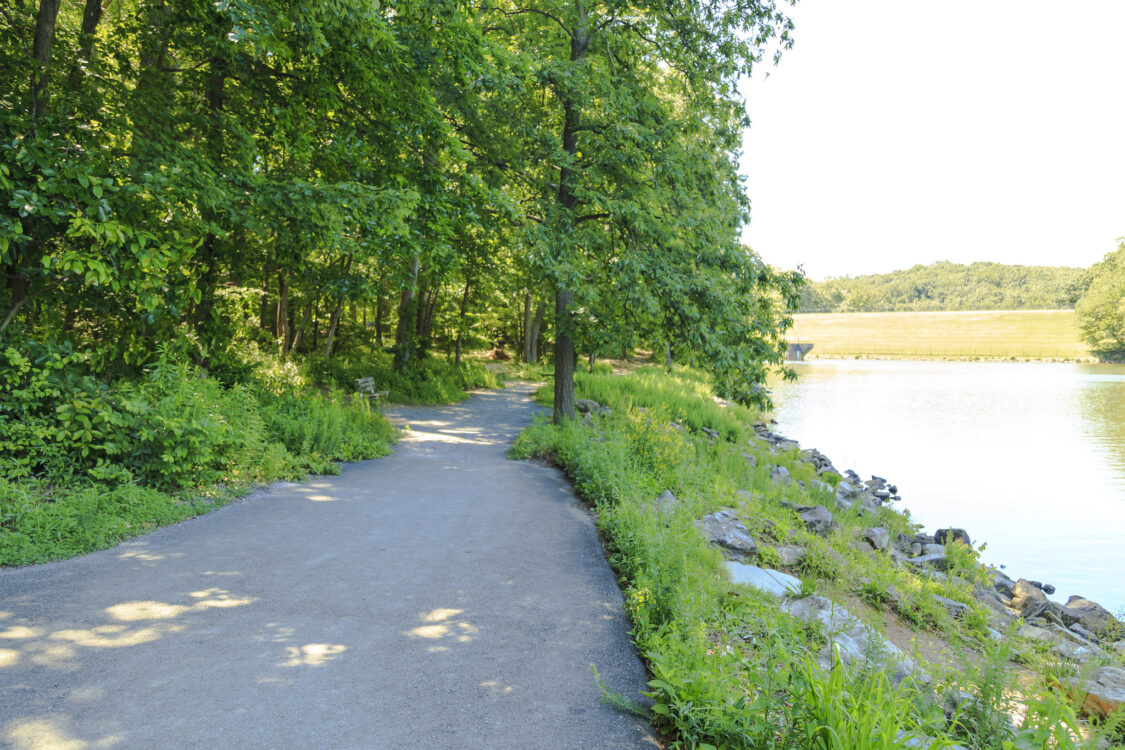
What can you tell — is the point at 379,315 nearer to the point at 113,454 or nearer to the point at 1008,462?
the point at 113,454

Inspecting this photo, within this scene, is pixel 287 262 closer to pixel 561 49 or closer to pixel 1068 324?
pixel 561 49

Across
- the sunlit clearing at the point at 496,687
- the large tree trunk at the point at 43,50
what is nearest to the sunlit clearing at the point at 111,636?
the sunlit clearing at the point at 496,687

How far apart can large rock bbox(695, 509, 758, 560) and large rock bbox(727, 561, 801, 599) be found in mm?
396

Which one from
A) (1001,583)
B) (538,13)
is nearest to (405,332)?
(538,13)

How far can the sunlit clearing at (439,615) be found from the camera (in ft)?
13.9

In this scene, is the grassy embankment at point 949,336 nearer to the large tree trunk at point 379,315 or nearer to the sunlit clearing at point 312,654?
the large tree trunk at point 379,315

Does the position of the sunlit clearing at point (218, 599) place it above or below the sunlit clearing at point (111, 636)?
below

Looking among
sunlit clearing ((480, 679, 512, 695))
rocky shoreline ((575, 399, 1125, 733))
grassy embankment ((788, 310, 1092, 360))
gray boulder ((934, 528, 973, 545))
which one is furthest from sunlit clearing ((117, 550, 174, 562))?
grassy embankment ((788, 310, 1092, 360))

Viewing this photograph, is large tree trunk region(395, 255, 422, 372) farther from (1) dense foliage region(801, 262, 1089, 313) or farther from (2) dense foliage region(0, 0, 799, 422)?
(1) dense foliage region(801, 262, 1089, 313)

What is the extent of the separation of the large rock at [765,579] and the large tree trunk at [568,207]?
6.19m

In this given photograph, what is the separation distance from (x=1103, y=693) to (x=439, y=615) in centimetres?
420

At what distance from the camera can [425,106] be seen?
9.15 m

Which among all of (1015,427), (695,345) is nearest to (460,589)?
(695,345)

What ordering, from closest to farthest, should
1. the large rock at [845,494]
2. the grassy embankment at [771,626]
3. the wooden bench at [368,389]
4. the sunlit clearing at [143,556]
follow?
the grassy embankment at [771,626]
the sunlit clearing at [143,556]
the large rock at [845,494]
the wooden bench at [368,389]
